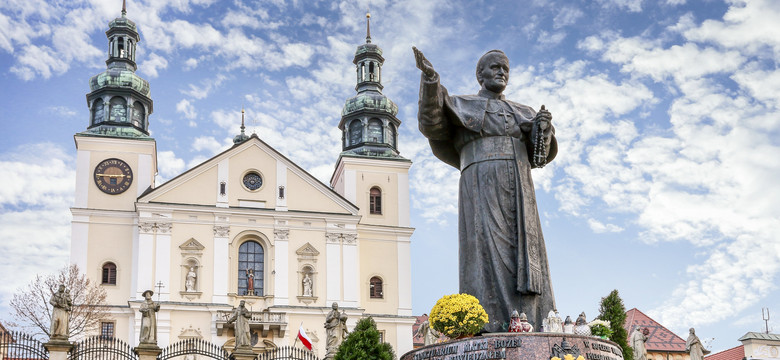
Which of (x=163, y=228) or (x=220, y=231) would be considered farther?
(x=220, y=231)

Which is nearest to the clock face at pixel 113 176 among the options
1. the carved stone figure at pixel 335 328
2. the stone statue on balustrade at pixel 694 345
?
the carved stone figure at pixel 335 328

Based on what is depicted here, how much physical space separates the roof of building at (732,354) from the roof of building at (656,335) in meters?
6.88

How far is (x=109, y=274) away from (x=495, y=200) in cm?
3814

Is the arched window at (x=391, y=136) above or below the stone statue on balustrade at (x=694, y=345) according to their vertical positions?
above

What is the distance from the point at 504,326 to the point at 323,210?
38249 mm

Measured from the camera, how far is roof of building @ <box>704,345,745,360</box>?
2913 cm

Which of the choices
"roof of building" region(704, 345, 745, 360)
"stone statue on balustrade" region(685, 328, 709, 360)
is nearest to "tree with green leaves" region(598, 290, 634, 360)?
"stone statue on balustrade" region(685, 328, 709, 360)

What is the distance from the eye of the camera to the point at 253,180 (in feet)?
154

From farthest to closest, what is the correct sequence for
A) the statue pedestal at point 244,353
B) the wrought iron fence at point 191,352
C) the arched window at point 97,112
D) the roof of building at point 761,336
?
the arched window at point 97,112
the roof of building at point 761,336
the statue pedestal at point 244,353
the wrought iron fence at point 191,352

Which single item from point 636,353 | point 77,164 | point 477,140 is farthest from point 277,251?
point 477,140

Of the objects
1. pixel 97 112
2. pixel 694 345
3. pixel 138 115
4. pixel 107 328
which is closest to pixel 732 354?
pixel 694 345

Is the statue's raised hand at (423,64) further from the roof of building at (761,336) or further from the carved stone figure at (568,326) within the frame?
the roof of building at (761,336)

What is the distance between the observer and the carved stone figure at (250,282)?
44.9m

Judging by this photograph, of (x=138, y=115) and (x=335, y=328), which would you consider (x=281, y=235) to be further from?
(x=335, y=328)
